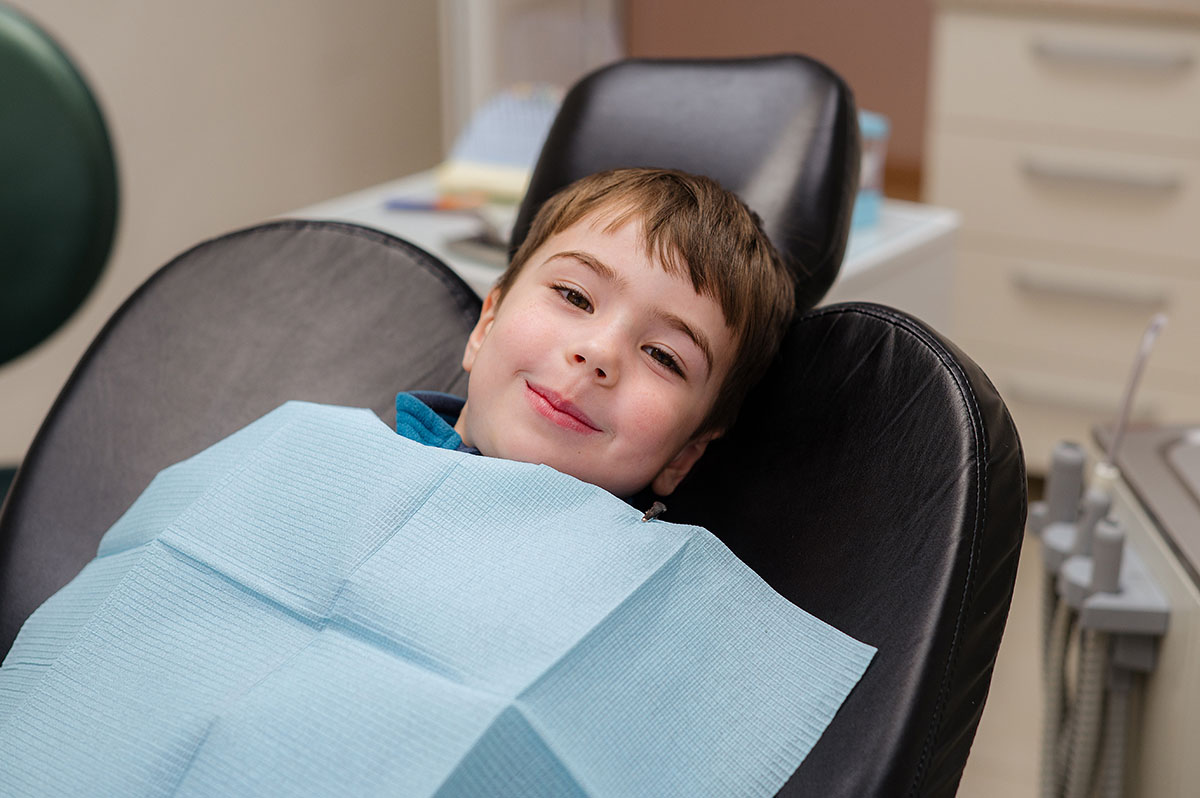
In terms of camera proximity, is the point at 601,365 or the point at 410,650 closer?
the point at 410,650

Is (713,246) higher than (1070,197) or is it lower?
higher

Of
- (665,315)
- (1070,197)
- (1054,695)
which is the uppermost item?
(665,315)

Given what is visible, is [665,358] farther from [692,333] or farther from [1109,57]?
[1109,57]

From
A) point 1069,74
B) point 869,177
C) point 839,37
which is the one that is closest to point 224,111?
point 869,177

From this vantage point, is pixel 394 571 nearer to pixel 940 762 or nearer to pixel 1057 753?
pixel 940 762

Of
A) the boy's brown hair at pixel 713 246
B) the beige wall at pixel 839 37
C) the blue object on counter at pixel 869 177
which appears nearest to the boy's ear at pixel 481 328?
the boy's brown hair at pixel 713 246

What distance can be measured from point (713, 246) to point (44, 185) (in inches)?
37.5

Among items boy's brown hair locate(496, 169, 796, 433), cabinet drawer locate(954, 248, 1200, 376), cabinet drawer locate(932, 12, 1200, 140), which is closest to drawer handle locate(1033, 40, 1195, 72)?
cabinet drawer locate(932, 12, 1200, 140)

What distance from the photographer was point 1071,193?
2.35 metres

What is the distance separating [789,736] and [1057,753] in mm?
657

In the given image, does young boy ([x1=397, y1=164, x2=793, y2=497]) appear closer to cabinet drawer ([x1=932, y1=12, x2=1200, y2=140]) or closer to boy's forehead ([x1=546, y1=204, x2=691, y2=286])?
boy's forehead ([x1=546, y1=204, x2=691, y2=286])

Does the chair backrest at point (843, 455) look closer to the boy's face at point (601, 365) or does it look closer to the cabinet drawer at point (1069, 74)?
the boy's face at point (601, 365)

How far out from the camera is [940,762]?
0.76 m

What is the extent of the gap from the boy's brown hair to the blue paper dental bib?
19 cm
